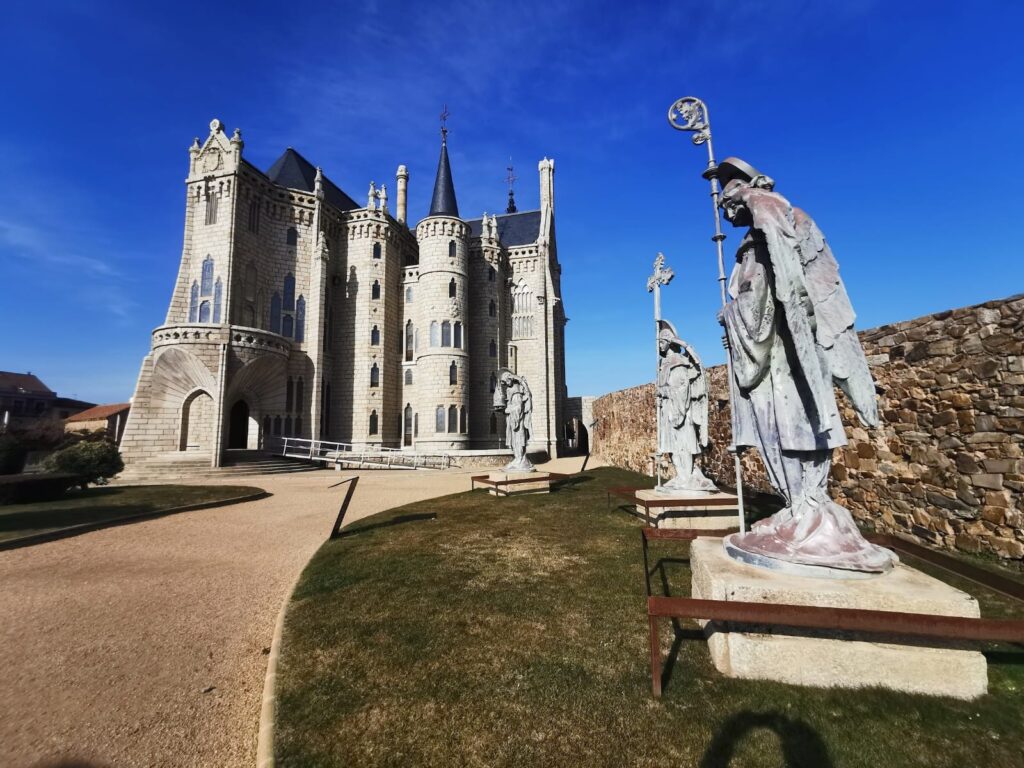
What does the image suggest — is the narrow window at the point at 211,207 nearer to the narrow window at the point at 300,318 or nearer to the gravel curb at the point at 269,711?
the narrow window at the point at 300,318

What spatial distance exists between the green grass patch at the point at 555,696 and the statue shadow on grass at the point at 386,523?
2.97 metres

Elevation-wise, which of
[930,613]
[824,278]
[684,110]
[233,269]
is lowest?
[930,613]

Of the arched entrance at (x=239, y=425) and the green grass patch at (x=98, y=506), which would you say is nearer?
the green grass patch at (x=98, y=506)

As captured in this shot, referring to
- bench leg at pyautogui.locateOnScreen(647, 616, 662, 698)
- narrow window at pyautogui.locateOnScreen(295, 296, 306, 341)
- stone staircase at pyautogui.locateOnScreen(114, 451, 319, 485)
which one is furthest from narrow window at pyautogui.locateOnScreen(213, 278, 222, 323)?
bench leg at pyautogui.locateOnScreen(647, 616, 662, 698)

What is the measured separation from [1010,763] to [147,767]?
454 centimetres

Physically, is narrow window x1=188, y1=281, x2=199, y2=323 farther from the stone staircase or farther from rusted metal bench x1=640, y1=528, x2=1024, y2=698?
rusted metal bench x1=640, y1=528, x2=1024, y2=698

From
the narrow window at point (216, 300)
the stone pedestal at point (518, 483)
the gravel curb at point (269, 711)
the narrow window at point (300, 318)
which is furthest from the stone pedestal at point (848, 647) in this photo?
the narrow window at point (300, 318)

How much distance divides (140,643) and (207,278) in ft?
82.7

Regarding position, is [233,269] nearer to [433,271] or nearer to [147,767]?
[433,271]

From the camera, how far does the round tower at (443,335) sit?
92.5 feet

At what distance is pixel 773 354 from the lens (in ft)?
11.6

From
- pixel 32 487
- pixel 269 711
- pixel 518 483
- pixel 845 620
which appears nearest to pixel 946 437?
pixel 845 620

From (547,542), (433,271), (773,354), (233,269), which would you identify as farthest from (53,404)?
(773,354)

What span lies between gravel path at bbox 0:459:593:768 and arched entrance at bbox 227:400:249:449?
64.8ft
